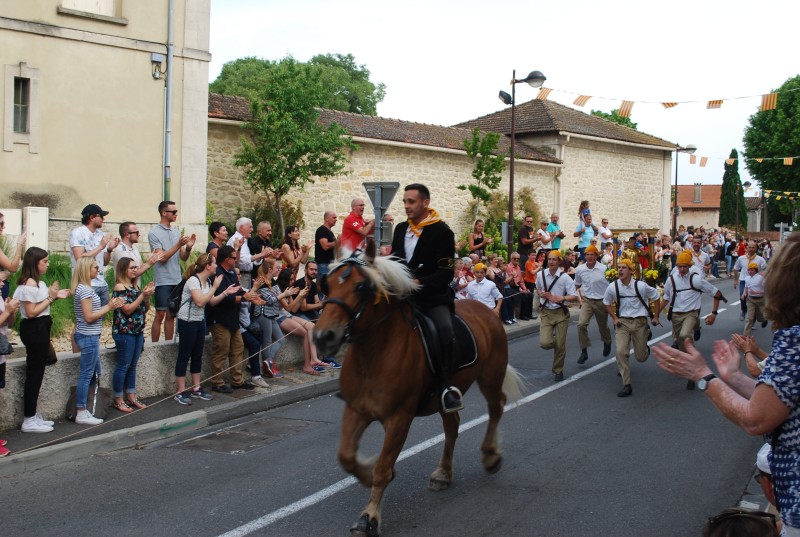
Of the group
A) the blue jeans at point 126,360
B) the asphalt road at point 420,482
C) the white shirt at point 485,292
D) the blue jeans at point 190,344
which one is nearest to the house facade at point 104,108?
the white shirt at point 485,292

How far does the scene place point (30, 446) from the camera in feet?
27.6

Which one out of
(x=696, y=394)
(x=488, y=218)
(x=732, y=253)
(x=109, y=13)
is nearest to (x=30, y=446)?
(x=696, y=394)

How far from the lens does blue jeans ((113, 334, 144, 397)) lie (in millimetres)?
9828

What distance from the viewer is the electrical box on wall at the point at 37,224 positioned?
17.6 meters

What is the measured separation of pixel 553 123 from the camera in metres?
38.3

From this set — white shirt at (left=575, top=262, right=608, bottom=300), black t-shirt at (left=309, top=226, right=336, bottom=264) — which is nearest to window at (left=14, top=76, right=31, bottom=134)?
black t-shirt at (left=309, top=226, right=336, bottom=264)

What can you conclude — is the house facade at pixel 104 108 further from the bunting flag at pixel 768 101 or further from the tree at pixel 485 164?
the bunting flag at pixel 768 101

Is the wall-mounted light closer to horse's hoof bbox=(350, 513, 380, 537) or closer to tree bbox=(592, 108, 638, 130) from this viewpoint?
horse's hoof bbox=(350, 513, 380, 537)

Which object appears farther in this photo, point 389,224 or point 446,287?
point 389,224

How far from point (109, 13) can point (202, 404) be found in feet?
43.8

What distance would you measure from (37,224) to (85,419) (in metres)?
9.87

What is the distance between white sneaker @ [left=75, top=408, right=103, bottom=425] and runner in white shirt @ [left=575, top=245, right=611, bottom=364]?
8182mm

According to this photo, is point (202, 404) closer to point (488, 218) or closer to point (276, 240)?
point (276, 240)

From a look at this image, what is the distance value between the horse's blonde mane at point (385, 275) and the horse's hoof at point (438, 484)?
1933mm
